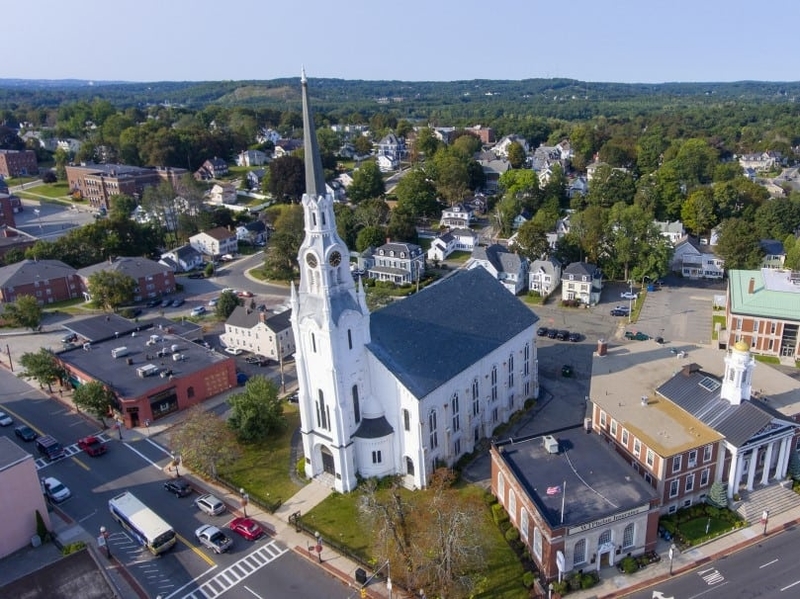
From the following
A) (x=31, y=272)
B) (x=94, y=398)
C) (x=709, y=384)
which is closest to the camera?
(x=709, y=384)

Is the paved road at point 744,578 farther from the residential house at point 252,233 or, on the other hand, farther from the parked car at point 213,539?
the residential house at point 252,233

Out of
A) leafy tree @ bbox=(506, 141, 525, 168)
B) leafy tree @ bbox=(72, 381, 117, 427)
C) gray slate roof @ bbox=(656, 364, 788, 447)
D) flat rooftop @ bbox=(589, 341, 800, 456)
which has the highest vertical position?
leafy tree @ bbox=(506, 141, 525, 168)

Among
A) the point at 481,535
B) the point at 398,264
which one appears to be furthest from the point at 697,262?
the point at 481,535

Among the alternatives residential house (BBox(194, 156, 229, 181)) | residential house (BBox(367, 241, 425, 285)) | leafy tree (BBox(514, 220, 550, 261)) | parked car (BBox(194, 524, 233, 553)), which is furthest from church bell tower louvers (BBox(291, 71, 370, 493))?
residential house (BBox(194, 156, 229, 181))

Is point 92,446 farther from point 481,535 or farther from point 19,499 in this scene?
point 481,535

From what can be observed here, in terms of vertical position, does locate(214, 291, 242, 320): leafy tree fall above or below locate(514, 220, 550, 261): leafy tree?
below

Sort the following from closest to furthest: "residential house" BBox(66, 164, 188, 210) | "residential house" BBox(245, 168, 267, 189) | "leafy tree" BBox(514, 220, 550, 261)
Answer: "leafy tree" BBox(514, 220, 550, 261)
"residential house" BBox(66, 164, 188, 210)
"residential house" BBox(245, 168, 267, 189)

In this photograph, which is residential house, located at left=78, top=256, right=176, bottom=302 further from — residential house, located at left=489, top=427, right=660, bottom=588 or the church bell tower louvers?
residential house, located at left=489, top=427, right=660, bottom=588
